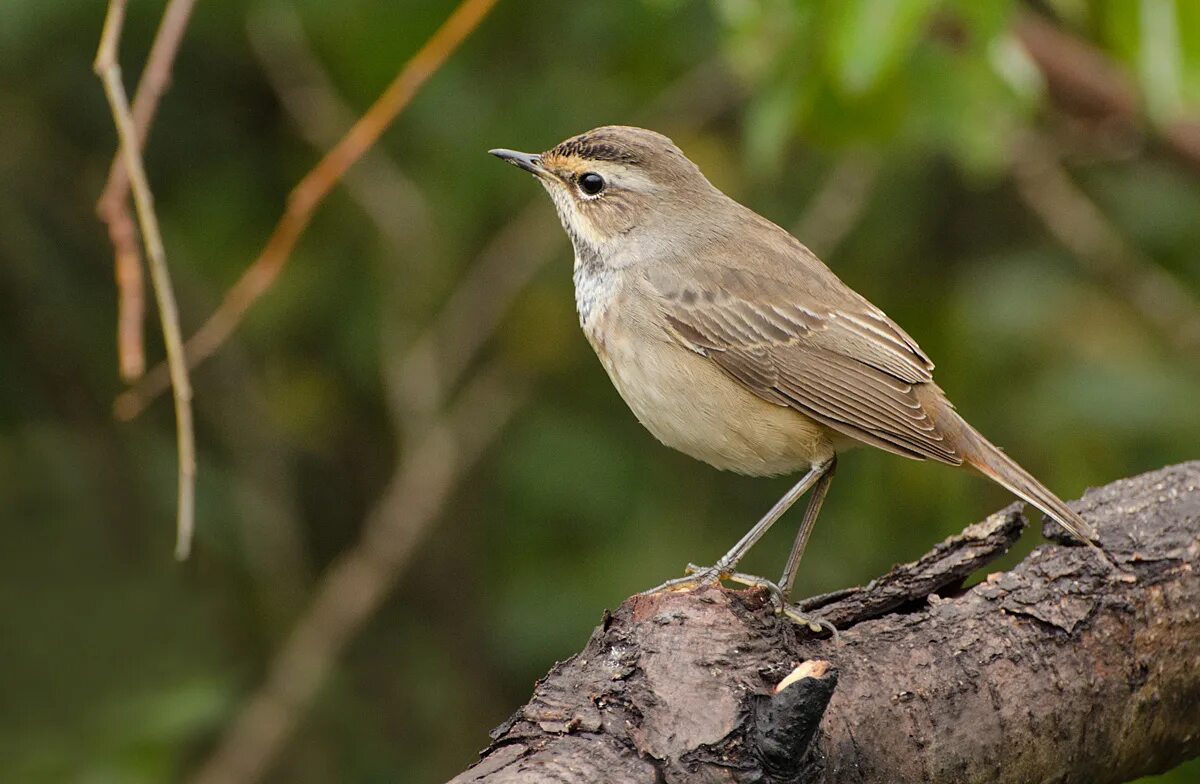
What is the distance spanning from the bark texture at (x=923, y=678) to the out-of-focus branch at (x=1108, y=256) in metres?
3.01

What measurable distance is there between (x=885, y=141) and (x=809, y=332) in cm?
109

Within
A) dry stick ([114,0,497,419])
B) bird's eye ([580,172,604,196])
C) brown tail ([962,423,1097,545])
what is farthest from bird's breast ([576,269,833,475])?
dry stick ([114,0,497,419])

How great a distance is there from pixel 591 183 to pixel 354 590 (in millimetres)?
2410

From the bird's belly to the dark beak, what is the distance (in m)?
0.86

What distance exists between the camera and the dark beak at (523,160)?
5.45m

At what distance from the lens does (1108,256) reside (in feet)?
24.4

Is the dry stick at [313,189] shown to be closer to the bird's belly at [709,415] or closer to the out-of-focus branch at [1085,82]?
the bird's belly at [709,415]

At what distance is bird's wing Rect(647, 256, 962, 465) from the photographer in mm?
4816

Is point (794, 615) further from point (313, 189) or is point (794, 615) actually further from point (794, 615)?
point (313, 189)

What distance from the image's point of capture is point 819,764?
3.43m

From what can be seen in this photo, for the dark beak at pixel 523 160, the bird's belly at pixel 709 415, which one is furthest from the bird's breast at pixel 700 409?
the dark beak at pixel 523 160

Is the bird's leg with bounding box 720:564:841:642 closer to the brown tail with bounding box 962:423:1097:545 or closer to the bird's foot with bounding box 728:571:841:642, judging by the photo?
the bird's foot with bounding box 728:571:841:642

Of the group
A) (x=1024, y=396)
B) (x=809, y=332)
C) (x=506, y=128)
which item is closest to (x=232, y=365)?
(x=506, y=128)

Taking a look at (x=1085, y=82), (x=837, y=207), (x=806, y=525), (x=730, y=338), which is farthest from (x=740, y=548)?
(x=1085, y=82)
